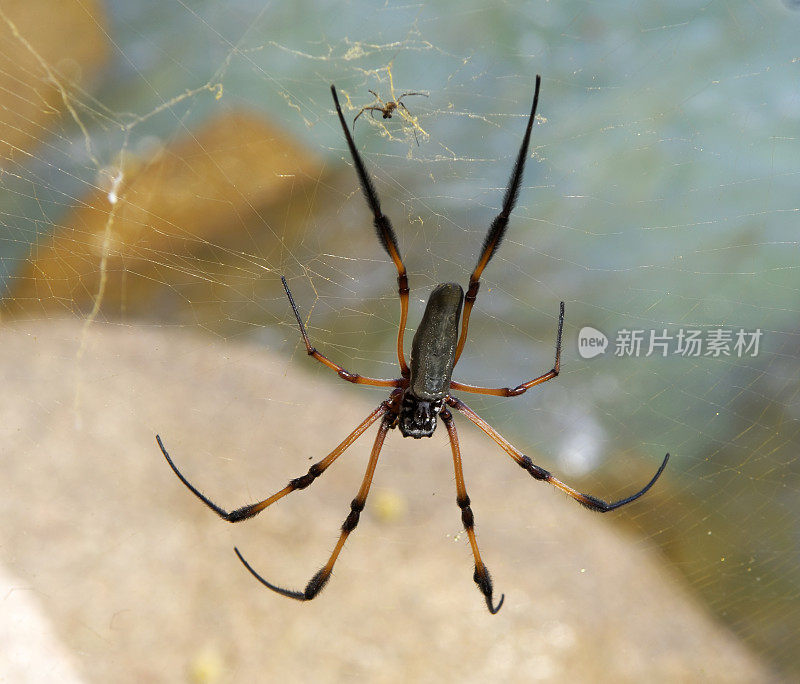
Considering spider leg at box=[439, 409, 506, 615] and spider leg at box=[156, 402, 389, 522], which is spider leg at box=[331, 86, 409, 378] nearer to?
spider leg at box=[156, 402, 389, 522]

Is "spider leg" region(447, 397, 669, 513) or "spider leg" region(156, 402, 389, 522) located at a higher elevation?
→ "spider leg" region(447, 397, 669, 513)

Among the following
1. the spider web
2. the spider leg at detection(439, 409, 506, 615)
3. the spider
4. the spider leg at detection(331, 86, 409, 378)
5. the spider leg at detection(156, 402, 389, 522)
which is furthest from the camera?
the spider web

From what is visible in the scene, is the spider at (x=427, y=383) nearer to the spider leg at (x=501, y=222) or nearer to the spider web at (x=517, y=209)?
the spider leg at (x=501, y=222)

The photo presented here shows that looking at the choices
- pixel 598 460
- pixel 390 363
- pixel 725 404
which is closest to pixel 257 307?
pixel 390 363

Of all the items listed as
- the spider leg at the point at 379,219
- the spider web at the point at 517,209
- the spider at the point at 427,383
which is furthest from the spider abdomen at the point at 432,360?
the spider web at the point at 517,209

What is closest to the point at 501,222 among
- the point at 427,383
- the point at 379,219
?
the point at 379,219

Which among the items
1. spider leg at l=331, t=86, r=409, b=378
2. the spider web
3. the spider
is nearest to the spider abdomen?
the spider

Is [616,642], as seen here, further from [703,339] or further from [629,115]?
[629,115]

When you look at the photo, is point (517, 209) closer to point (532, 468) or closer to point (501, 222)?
point (532, 468)
